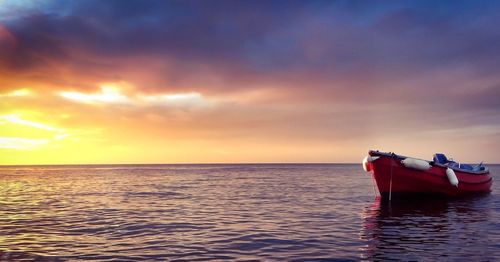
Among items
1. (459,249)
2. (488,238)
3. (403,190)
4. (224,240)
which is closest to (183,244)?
(224,240)

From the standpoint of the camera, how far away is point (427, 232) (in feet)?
61.2

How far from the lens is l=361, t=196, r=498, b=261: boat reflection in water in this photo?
1407 cm

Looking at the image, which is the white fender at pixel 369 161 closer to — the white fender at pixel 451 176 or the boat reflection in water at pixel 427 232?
the boat reflection in water at pixel 427 232

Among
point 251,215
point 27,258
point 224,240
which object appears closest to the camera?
point 27,258

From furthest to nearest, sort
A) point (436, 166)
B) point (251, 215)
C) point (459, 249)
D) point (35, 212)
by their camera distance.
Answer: point (436, 166)
point (35, 212)
point (251, 215)
point (459, 249)

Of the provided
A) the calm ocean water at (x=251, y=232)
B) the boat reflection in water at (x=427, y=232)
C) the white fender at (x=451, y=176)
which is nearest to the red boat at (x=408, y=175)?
the white fender at (x=451, y=176)

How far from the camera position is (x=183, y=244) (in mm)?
15492

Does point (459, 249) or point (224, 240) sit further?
point (224, 240)

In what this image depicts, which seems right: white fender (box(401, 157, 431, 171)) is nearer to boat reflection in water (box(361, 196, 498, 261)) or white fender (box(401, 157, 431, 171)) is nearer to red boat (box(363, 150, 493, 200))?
red boat (box(363, 150, 493, 200))

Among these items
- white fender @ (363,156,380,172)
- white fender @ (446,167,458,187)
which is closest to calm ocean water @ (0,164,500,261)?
white fender @ (446,167,458,187)

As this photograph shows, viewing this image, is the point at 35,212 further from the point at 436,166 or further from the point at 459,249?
the point at 436,166

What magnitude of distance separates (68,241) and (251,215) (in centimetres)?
1080

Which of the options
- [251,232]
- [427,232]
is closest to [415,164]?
[427,232]

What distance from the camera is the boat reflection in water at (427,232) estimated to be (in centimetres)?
1407
